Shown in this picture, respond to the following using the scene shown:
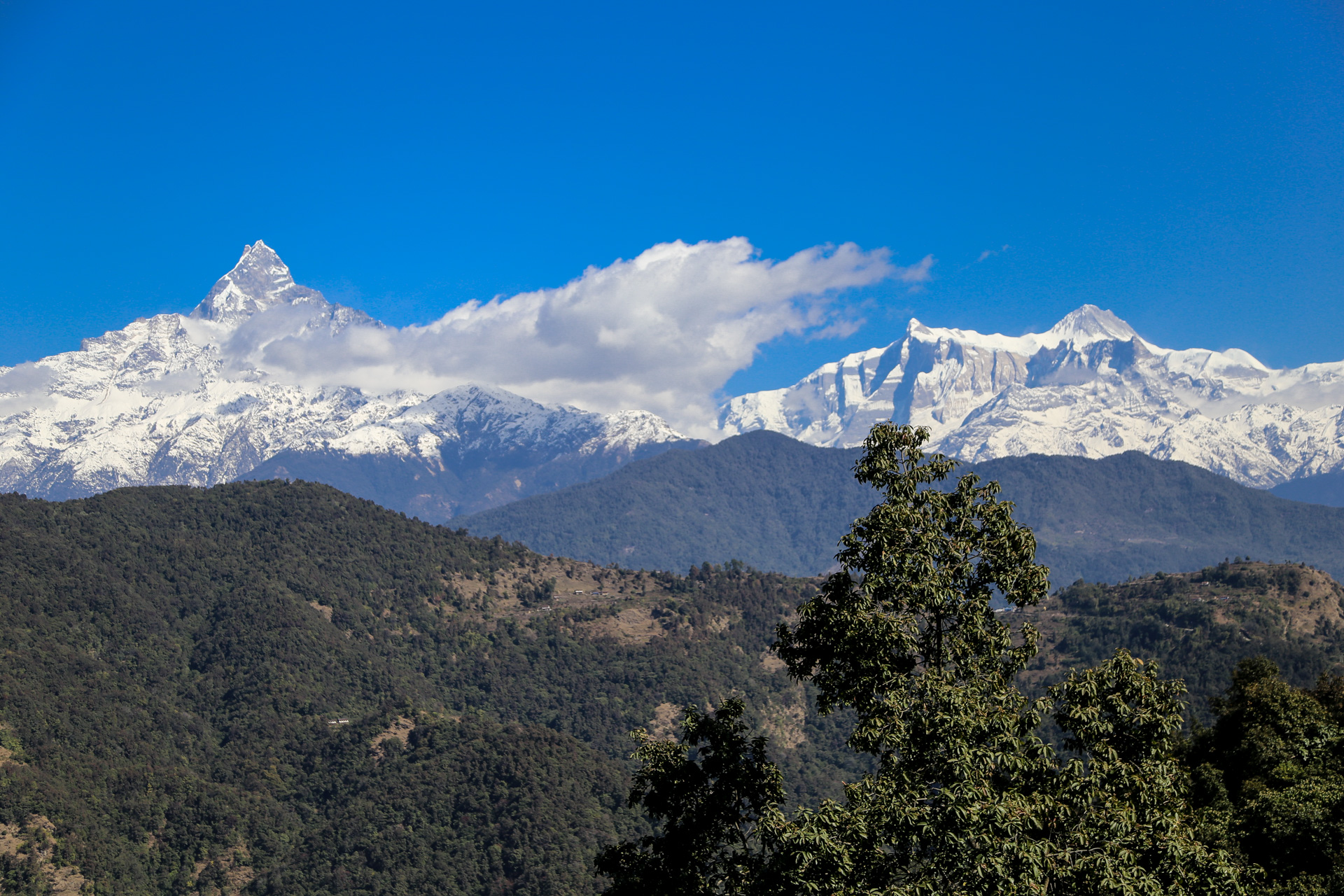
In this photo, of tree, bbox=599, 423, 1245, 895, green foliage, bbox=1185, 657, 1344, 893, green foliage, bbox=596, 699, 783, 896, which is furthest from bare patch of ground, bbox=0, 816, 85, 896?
green foliage, bbox=596, 699, 783, 896

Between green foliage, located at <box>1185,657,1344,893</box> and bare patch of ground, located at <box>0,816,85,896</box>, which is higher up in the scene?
green foliage, located at <box>1185,657,1344,893</box>

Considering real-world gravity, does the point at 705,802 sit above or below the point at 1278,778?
above

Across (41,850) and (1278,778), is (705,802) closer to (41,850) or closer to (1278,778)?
(1278,778)

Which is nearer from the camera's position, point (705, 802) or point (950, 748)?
point (950, 748)

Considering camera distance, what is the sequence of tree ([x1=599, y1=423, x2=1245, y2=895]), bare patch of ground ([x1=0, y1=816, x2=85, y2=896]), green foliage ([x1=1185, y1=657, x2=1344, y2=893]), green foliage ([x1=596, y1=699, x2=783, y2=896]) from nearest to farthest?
tree ([x1=599, y1=423, x2=1245, y2=895]) < green foliage ([x1=596, y1=699, x2=783, y2=896]) < green foliage ([x1=1185, y1=657, x2=1344, y2=893]) < bare patch of ground ([x1=0, y1=816, x2=85, y2=896])

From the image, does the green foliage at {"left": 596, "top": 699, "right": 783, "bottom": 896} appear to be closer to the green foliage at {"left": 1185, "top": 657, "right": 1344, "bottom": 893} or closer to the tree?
the tree

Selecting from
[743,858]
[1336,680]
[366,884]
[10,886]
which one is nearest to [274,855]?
[366,884]

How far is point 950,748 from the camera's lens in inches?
836

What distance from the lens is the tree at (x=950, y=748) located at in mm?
19859

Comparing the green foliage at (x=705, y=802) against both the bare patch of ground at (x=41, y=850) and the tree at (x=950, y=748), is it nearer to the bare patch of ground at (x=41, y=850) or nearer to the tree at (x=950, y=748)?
the tree at (x=950, y=748)

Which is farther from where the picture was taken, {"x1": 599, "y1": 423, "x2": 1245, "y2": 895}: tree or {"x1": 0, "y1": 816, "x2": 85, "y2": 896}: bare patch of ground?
{"x1": 0, "y1": 816, "x2": 85, "y2": 896}: bare patch of ground

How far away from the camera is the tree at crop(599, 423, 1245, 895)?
19.9 metres

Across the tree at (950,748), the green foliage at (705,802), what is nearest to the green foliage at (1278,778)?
the tree at (950,748)

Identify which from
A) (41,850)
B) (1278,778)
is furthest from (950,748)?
(41,850)
